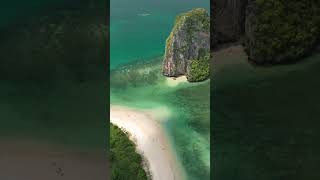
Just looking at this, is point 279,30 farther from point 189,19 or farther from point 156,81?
point 156,81

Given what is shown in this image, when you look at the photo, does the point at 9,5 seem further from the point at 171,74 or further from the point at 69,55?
the point at 171,74

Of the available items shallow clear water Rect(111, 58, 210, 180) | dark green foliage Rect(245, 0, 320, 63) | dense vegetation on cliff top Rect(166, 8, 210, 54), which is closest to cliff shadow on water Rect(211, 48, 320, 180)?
dark green foliage Rect(245, 0, 320, 63)

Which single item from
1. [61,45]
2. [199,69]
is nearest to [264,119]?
[199,69]

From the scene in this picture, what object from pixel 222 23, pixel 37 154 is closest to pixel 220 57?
pixel 222 23

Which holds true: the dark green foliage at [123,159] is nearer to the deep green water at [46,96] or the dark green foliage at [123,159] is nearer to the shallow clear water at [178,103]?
the deep green water at [46,96]

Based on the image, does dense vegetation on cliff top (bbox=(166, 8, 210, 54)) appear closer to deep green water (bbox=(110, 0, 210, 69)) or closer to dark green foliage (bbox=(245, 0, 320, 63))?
deep green water (bbox=(110, 0, 210, 69))

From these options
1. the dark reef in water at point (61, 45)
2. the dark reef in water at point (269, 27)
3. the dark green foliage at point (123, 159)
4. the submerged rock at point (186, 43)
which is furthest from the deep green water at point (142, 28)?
the dark reef in water at point (269, 27)
